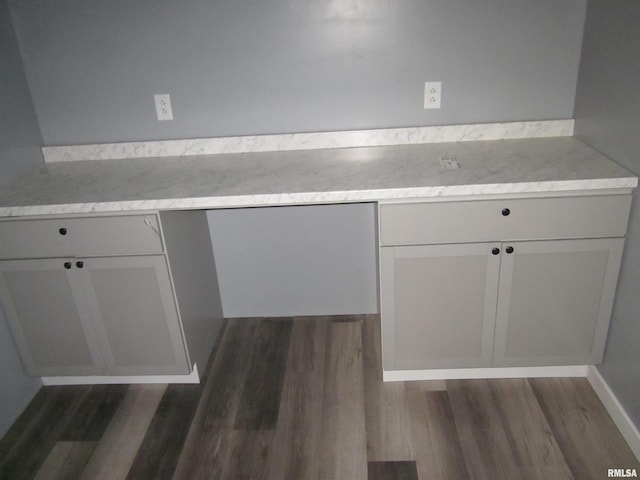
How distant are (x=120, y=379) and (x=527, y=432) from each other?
1.73m

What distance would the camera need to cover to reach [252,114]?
7.95 ft

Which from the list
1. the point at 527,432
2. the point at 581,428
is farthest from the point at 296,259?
the point at 581,428

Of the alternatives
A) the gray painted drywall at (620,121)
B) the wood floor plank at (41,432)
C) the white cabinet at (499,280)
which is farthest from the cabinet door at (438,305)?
the wood floor plank at (41,432)

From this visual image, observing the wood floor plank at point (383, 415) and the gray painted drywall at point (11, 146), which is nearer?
the wood floor plank at point (383, 415)

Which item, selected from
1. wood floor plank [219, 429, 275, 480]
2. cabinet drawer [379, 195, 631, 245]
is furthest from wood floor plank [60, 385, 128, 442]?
cabinet drawer [379, 195, 631, 245]

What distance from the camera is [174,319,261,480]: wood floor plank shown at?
1.98 m

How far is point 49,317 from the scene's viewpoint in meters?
2.22

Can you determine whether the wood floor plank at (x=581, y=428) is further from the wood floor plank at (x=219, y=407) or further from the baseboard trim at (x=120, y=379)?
the baseboard trim at (x=120, y=379)

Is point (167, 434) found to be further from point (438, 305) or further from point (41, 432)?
point (438, 305)

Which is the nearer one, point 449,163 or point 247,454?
point 247,454

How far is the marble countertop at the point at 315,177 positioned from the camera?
1.91m

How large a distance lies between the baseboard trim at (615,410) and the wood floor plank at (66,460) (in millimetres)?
2001

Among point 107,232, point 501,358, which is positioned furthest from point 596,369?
point 107,232

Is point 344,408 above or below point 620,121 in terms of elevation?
below
